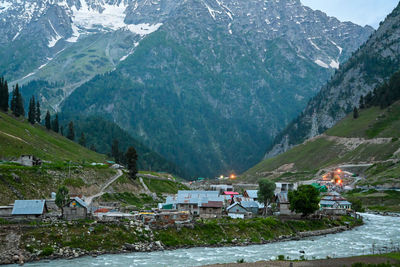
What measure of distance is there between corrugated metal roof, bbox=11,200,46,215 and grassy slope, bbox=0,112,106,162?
48.0 metres

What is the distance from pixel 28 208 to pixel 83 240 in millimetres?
13395

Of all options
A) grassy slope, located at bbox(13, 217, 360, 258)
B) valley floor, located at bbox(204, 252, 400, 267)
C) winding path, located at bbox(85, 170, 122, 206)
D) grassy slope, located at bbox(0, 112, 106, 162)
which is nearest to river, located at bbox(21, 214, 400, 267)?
grassy slope, located at bbox(13, 217, 360, 258)

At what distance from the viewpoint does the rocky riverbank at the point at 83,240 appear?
192 feet

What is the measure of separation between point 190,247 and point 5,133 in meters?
85.7

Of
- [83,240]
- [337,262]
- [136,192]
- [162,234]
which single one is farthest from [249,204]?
[337,262]

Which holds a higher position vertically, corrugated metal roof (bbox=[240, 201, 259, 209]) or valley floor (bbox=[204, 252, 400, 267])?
corrugated metal roof (bbox=[240, 201, 259, 209])

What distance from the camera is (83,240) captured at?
2504 inches

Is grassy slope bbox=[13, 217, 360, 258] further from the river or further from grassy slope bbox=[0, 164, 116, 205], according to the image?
grassy slope bbox=[0, 164, 116, 205]

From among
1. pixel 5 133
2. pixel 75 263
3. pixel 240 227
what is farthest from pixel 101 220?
pixel 5 133

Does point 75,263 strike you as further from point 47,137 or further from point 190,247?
point 47,137

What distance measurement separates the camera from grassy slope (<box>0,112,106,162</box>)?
119m

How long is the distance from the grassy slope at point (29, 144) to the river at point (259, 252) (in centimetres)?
6778

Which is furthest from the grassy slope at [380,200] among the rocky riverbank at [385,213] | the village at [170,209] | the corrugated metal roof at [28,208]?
the corrugated metal roof at [28,208]

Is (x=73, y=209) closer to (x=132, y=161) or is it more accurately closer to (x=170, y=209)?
(x=170, y=209)
